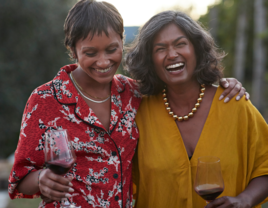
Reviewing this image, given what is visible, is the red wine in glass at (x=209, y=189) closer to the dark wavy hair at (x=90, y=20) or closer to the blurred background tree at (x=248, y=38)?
the dark wavy hair at (x=90, y=20)

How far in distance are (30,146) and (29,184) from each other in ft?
0.85

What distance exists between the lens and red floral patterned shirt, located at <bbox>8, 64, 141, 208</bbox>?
2.28m

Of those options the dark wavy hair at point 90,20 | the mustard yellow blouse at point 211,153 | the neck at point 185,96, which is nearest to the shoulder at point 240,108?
the mustard yellow blouse at point 211,153

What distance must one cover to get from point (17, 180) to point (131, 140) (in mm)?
916

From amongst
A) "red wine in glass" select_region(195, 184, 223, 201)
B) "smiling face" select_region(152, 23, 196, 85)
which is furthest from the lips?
"red wine in glass" select_region(195, 184, 223, 201)

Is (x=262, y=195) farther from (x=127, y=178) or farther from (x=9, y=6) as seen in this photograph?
(x=9, y=6)

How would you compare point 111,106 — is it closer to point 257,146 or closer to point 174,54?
point 174,54

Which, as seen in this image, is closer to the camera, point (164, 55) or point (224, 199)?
point (224, 199)

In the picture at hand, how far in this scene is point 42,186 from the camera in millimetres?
2051

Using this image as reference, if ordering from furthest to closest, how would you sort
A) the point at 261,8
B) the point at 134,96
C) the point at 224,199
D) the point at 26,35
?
1. the point at 261,8
2. the point at 26,35
3. the point at 134,96
4. the point at 224,199

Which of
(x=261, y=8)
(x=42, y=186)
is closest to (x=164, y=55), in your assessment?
(x=42, y=186)

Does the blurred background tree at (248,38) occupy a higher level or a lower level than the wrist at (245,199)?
higher

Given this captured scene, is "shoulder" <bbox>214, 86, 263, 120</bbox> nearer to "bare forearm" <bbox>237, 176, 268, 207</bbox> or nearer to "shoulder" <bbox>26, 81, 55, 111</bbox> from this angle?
"bare forearm" <bbox>237, 176, 268, 207</bbox>

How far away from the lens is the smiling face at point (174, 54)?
2.71m
